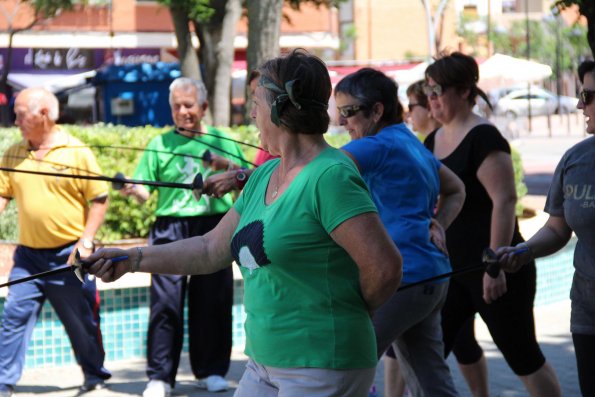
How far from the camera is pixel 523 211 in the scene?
12227 mm

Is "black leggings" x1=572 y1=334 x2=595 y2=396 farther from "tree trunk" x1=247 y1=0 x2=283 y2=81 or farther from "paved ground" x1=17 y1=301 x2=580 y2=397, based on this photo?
"tree trunk" x1=247 y1=0 x2=283 y2=81

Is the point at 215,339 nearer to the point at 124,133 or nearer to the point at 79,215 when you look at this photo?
the point at 79,215

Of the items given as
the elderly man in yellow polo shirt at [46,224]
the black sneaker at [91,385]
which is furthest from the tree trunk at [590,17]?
the black sneaker at [91,385]

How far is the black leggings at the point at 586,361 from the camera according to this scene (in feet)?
12.8

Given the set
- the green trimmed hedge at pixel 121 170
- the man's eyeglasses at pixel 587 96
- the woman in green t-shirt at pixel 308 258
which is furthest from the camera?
the green trimmed hedge at pixel 121 170

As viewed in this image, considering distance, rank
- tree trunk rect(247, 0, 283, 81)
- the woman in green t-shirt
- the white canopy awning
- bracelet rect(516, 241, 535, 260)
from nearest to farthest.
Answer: the woman in green t-shirt < bracelet rect(516, 241, 535, 260) < tree trunk rect(247, 0, 283, 81) < the white canopy awning

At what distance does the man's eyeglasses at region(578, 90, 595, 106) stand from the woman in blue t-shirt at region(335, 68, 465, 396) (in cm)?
85

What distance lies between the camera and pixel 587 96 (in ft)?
12.8

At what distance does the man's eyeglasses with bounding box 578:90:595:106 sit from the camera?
3.88 metres

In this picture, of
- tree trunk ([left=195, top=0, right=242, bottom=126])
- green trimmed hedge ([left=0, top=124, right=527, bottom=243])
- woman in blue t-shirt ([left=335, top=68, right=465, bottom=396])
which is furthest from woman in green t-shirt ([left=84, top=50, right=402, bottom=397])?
tree trunk ([left=195, top=0, right=242, bottom=126])

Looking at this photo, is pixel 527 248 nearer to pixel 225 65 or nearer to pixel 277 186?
pixel 277 186

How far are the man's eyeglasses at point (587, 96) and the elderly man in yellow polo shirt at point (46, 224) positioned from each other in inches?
125

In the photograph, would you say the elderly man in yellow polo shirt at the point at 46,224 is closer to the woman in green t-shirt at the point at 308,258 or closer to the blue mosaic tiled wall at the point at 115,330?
the blue mosaic tiled wall at the point at 115,330

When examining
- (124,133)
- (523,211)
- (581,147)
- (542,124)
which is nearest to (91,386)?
(581,147)
